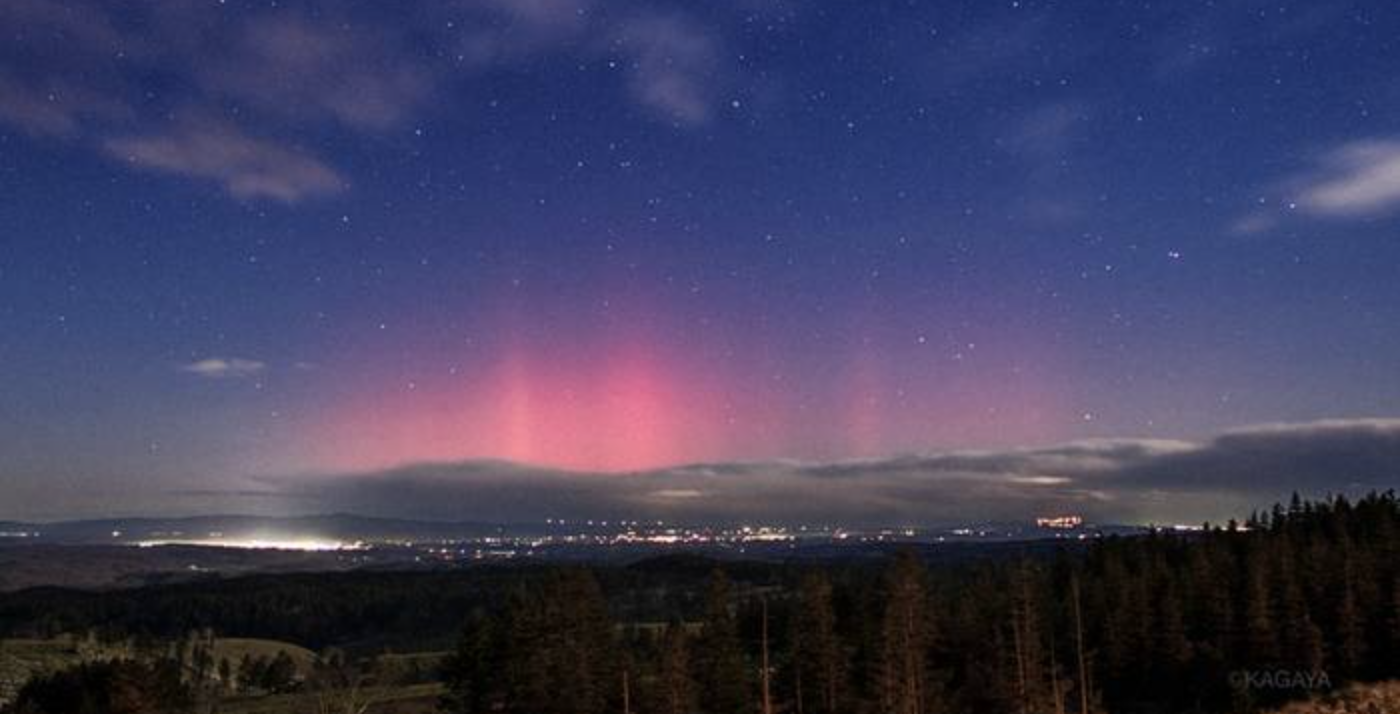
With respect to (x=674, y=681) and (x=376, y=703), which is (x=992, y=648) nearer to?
(x=674, y=681)

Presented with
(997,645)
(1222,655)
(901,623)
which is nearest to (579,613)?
(901,623)

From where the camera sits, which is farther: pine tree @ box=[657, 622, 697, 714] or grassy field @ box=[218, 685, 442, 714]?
grassy field @ box=[218, 685, 442, 714]

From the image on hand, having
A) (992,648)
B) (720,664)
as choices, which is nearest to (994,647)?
(992,648)

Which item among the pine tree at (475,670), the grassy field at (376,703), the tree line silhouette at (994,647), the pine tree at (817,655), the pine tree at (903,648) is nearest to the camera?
the pine tree at (903,648)

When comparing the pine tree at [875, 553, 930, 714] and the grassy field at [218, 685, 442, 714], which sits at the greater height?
the pine tree at [875, 553, 930, 714]

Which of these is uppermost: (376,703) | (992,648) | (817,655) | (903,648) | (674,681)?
(903,648)

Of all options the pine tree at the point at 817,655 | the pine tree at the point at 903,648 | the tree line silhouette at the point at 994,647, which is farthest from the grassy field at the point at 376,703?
the pine tree at the point at 903,648

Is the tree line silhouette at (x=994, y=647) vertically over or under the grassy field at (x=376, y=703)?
over

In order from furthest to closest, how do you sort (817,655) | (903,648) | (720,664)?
(817,655)
(720,664)
(903,648)

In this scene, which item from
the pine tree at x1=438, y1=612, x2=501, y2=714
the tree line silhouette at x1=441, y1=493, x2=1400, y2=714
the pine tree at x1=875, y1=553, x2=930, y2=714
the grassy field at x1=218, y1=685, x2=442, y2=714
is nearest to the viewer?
the pine tree at x1=875, y1=553, x2=930, y2=714

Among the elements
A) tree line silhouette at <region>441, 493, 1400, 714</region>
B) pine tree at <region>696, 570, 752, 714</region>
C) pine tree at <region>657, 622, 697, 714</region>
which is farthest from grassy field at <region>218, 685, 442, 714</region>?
pine tree at <region>657, 622, 697, 714</region>

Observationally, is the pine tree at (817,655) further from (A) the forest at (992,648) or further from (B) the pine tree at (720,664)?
(B) the pine tree at (720,664)

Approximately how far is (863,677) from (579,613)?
85.3 ft

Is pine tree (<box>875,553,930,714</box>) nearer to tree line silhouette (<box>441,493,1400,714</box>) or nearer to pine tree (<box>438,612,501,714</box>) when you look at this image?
tree line silhouette (<box>441,493,1400,714</box>)
